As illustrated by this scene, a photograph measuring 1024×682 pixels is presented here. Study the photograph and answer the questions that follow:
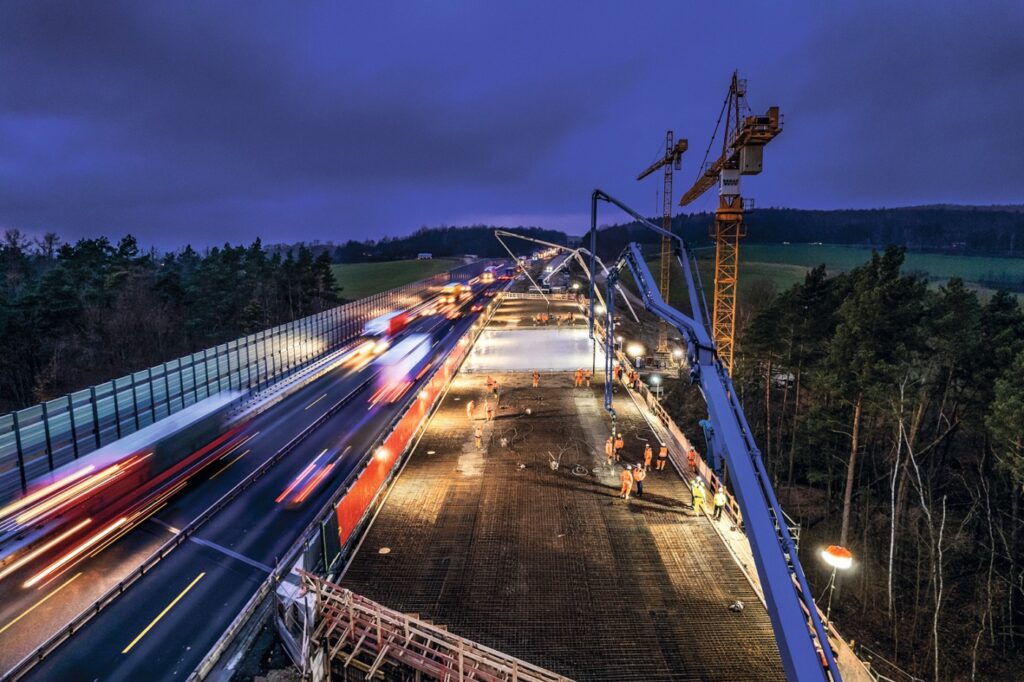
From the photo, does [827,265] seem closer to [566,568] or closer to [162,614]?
[566,568]

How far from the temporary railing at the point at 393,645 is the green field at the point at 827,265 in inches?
4467

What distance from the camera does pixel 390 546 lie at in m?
19.2

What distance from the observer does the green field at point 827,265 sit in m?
129

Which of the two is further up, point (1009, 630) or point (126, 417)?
point (126, 417)

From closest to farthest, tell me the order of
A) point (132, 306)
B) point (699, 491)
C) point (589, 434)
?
point (699, 491) → point (589, 434) → point (132, 306)

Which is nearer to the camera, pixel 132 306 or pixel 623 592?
pixel 623 592

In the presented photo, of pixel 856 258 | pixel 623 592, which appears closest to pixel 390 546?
pixel 623 592

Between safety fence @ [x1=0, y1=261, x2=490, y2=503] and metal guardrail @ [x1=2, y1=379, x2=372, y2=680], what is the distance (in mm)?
7102

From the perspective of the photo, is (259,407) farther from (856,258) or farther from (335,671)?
(856,258)

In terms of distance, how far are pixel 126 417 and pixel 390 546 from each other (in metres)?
18.2

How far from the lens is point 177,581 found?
18344mm

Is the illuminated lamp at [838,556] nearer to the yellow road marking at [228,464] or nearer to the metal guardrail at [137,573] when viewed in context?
the metal guardrail at [137,573]

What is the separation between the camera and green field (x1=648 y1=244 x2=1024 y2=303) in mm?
129375

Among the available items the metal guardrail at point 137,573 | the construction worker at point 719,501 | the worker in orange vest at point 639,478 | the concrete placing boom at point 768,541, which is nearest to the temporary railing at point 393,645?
the concrete placing boom at point 768,541
